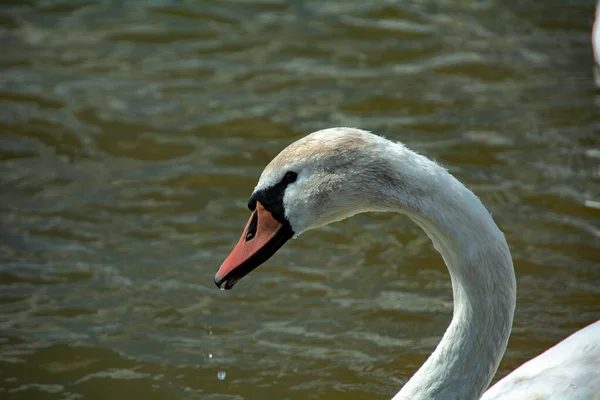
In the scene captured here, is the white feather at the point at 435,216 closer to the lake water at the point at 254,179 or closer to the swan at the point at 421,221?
the swan at the point at 421,221

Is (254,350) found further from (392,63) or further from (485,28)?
(485,28)

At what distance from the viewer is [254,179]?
7.15 metres

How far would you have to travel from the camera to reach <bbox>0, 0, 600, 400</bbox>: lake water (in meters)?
5.45

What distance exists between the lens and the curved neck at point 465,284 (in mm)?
3398

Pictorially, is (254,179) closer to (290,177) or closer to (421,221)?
(290,177)

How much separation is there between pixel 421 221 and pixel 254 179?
12.3 ft

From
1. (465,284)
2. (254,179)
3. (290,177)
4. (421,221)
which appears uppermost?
(290,177)

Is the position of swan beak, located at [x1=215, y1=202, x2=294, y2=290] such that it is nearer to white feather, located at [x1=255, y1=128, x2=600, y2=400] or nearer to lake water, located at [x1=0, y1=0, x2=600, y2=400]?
white feather, located at [x1=255, y1=128, x2=600, y2=400]

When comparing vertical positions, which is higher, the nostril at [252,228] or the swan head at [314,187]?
the swan head at [314,187]

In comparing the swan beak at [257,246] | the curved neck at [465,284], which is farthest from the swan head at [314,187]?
the curved neck at [465,284]

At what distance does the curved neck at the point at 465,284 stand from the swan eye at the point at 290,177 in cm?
37

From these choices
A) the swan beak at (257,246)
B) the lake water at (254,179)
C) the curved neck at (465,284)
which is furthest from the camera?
the lake water at (254,179)

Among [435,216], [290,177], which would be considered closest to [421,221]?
[435,216]

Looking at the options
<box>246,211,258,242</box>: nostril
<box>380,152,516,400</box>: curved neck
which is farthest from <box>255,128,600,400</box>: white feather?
<box>246,211,258,242</box>: nostril
